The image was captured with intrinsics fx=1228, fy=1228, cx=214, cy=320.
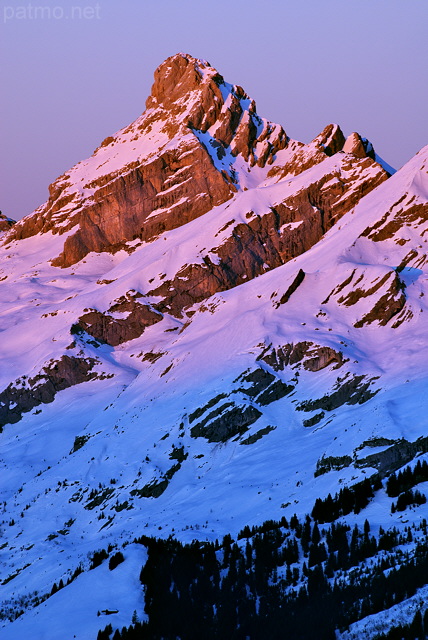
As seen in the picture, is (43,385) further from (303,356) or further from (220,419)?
(220,419)

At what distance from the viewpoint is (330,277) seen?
567 feet

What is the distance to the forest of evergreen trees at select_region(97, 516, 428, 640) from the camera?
241 ft

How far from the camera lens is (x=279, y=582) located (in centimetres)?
8475

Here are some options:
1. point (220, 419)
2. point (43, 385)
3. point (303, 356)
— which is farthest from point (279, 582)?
point (43, 385)

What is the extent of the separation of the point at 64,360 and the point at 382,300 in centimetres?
5608

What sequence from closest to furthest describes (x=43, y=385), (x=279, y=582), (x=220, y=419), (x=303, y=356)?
(x=279, y=582), (x=220, y=419), (x=303, y=356), (x=43, y=385)

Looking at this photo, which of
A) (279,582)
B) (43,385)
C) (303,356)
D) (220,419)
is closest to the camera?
(279,582)

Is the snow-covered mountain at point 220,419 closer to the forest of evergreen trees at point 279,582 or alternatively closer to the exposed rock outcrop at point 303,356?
the exposed rock outcrop at point 303,356

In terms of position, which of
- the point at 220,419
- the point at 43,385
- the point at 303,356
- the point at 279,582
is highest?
the point at 43,385

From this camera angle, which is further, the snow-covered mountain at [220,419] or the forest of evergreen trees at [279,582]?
the snow-covered mountain at [220,419]

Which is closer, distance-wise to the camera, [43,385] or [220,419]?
[220,419]

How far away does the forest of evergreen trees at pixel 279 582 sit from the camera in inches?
2889

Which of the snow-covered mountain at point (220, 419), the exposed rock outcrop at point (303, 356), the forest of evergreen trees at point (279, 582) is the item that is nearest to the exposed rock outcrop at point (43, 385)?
the snow-covered mountain at point (220, 419)

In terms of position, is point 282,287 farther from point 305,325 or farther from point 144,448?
point 144,448
